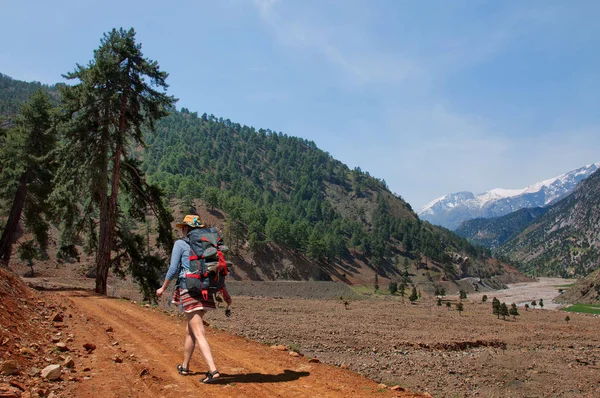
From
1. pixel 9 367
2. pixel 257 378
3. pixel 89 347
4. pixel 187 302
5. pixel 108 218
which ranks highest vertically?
pixel 108 218

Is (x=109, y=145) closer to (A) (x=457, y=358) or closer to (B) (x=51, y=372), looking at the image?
(B) (x=51, y=372)

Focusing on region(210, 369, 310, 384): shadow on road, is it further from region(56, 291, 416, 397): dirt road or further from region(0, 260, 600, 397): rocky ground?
region(0, 260, 600, 397): rocky ground

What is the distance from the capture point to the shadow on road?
5.91 m

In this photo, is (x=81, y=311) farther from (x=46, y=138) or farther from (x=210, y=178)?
(x=210, y=178)

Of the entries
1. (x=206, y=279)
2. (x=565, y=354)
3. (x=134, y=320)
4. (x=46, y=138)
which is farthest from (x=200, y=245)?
(x=565, y=354)

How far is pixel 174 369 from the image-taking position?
628 centimetres

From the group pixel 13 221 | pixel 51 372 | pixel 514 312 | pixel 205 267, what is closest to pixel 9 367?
pixel 51 372

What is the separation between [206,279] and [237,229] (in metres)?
95.3

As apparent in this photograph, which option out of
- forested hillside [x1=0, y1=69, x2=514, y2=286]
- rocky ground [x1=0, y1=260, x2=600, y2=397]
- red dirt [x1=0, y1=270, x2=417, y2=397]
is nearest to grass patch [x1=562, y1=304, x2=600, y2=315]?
rocky ground [x1=0, y1=260, x2=600, y2=397]

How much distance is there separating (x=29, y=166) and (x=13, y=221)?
3.54 m

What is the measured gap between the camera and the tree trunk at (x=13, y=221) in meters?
22.6

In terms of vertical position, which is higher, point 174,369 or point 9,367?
point 9,367

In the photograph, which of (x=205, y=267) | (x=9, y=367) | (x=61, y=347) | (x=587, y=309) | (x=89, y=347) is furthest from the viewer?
(x=587, y=309)

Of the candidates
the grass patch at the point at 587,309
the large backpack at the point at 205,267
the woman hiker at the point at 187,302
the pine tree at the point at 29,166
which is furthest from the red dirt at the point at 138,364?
the grass patch at the point at 587,309
